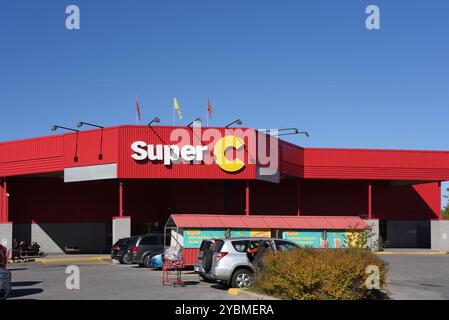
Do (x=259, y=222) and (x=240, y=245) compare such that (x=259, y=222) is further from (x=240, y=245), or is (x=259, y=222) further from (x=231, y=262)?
(x=231, y=262)

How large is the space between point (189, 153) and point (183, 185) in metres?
7.44

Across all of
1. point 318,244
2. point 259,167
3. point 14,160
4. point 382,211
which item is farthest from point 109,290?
point 382,211

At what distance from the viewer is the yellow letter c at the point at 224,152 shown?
37.3 m

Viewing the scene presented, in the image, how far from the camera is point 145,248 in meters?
28.3

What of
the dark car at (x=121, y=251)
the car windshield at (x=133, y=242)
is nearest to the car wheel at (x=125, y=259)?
the dark car at (x=121, y=251)

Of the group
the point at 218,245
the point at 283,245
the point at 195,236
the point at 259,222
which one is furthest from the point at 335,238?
the point at 218,245

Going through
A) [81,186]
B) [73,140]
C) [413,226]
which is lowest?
[413,226]

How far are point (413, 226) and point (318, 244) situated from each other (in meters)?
23.4

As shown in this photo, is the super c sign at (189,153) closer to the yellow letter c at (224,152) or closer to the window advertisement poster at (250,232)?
the yellow letter c at (224,152)

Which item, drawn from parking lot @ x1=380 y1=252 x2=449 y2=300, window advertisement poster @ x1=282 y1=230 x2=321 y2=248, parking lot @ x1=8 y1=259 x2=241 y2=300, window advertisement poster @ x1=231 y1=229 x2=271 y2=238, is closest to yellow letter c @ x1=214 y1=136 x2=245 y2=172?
window advertisement poster @ x1=282 y1=230 x2=321 y2=248

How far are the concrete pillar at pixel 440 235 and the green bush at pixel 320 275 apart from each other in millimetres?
31671

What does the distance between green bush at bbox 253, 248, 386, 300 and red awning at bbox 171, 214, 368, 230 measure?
34.6ft
